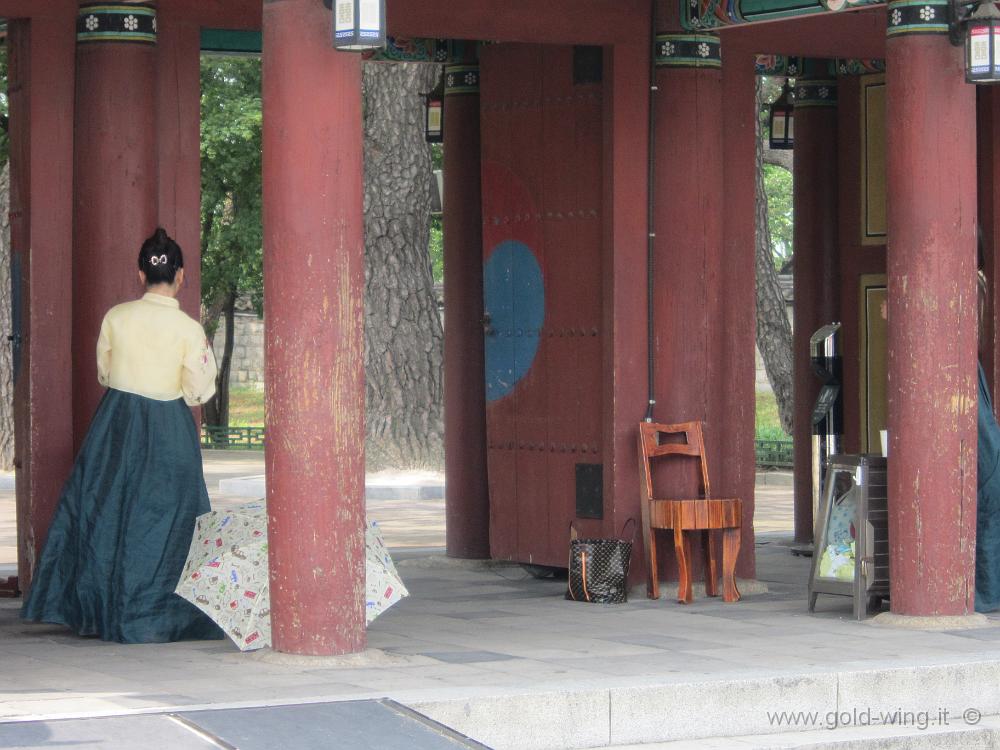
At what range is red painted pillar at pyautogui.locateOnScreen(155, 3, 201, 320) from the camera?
967 centimetres

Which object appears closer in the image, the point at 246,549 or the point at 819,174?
the point at 246,549

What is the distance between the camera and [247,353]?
41938 mm

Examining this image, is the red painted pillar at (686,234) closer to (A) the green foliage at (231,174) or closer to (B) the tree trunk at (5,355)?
(B) the tree trunk at (5,355)

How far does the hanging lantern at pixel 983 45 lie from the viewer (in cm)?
847

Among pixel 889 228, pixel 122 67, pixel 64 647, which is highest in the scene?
pixel 122 67

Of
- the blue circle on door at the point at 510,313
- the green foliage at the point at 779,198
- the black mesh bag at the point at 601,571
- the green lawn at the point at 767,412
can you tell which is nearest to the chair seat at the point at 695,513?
the black mesh bag at the point at 601,571

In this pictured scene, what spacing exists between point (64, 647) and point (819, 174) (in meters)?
6.11

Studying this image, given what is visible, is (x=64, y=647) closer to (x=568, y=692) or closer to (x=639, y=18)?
(x=568, y=692)

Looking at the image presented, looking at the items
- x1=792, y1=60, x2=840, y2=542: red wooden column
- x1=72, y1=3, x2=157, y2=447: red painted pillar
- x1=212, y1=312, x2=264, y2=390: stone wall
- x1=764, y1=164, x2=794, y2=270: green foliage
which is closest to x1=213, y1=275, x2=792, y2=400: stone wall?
x1=212, y1=312, x2=264, y2=390: stone wall

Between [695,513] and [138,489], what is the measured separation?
9.37ft

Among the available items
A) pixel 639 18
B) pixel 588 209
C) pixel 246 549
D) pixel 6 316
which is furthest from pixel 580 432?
pixel 6 316

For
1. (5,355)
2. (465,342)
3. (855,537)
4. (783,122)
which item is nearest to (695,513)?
(855,537)

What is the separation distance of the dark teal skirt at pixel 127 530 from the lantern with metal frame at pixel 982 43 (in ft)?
12.2

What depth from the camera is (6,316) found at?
20328 mm
